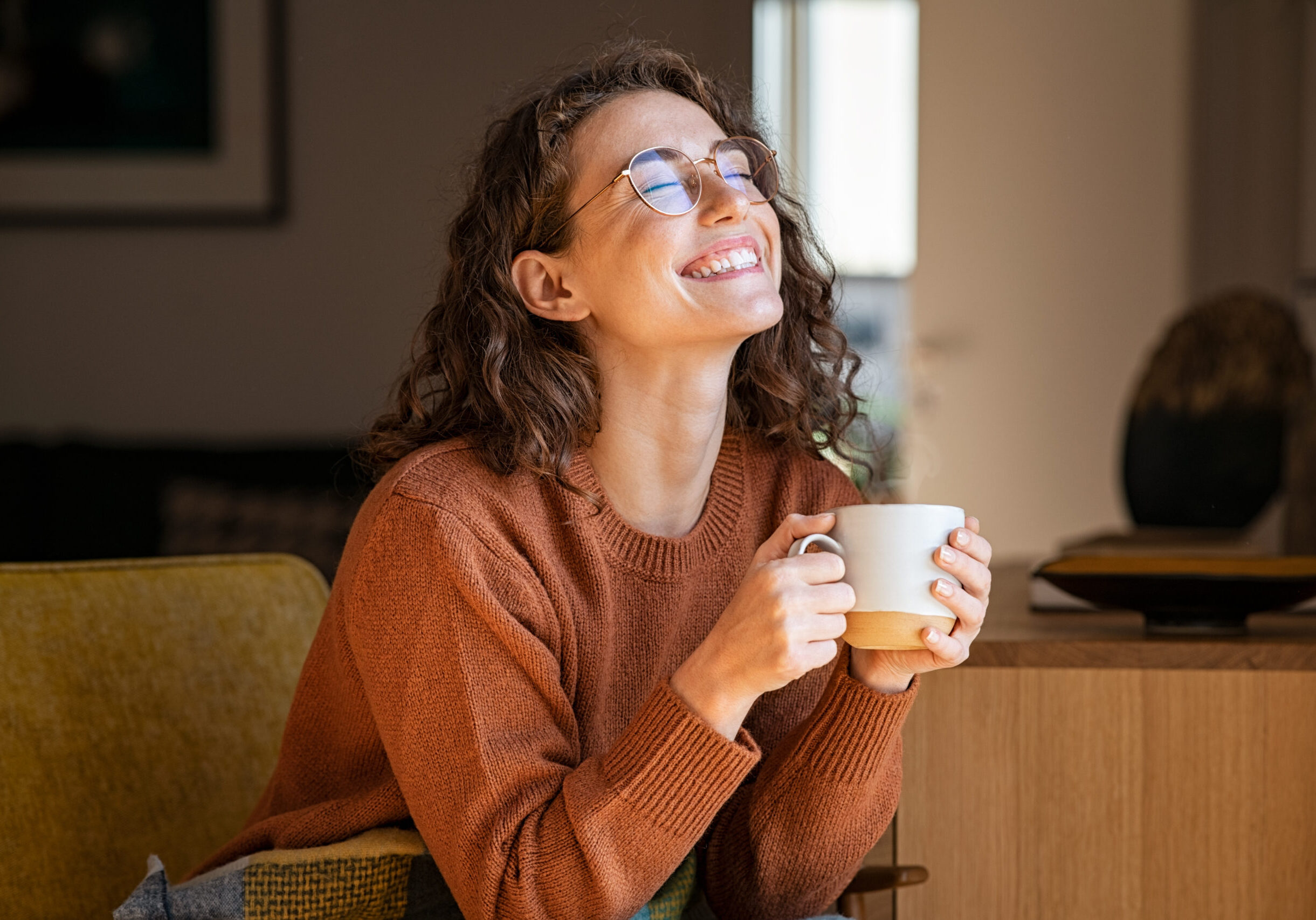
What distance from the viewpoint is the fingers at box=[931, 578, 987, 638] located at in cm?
81

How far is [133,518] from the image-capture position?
2396 millimetres

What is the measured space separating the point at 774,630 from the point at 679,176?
1.39ft

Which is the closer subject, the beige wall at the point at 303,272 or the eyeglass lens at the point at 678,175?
the eyeglass lens at the point at 678,175

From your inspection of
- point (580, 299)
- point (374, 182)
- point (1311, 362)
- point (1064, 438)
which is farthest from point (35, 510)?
point (1064, 438)

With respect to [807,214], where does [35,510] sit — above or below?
below

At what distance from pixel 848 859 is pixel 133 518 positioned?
182 centimetres

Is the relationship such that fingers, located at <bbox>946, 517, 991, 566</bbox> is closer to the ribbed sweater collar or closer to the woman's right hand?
the woman's right hand

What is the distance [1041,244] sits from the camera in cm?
424

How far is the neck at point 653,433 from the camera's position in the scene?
42.6 inches

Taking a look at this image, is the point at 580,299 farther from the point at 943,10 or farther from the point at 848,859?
the point at 943,10

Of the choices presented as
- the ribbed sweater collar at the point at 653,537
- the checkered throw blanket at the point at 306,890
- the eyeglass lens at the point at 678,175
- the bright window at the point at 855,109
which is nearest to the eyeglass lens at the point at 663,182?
the eyeglass lens at the point at 678,175

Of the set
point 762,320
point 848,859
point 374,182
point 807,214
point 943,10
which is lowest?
point 848,859

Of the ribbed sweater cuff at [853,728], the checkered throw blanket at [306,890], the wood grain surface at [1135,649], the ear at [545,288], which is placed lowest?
the checkered throw blanket at [306,890]

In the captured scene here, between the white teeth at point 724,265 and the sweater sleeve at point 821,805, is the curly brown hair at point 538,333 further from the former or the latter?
the sweater sleeve at point 821,805
